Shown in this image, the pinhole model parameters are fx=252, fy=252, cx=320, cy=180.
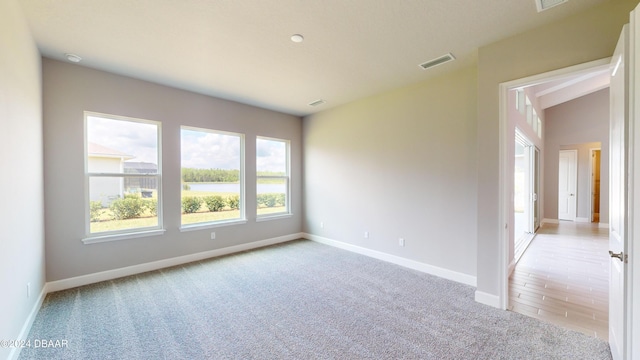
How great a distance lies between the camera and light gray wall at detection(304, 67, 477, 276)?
3.43 metres

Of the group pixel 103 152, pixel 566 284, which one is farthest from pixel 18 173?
pixel 566 284

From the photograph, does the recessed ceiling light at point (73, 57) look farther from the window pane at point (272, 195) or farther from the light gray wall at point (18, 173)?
the window pane at point (272, 195)

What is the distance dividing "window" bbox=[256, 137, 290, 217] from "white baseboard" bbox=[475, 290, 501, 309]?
3.96 metres

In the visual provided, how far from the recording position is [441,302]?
288 cm

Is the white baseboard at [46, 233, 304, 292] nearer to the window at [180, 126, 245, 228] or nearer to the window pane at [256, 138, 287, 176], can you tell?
the window at [180, 126, 245, 228]

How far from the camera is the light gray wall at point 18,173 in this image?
6.00 ft

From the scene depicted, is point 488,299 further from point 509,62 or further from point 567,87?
point 567,87

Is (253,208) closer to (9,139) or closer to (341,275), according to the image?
(341,275)

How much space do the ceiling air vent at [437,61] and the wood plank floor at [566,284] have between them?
2959 mm

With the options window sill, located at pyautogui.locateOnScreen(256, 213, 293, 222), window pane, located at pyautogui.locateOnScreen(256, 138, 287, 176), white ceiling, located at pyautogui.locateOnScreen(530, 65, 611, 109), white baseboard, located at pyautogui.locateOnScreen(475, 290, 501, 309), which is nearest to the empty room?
white baseboard, located at pyautogui.locateOnScreen(475, 290, 501, 309)

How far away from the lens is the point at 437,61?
125 inches

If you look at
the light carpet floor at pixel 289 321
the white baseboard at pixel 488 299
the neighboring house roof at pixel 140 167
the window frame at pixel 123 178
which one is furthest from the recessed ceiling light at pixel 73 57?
the white baseboard at pixel 488 299

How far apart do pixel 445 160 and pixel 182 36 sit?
3.60m

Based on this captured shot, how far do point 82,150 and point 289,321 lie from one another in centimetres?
348
